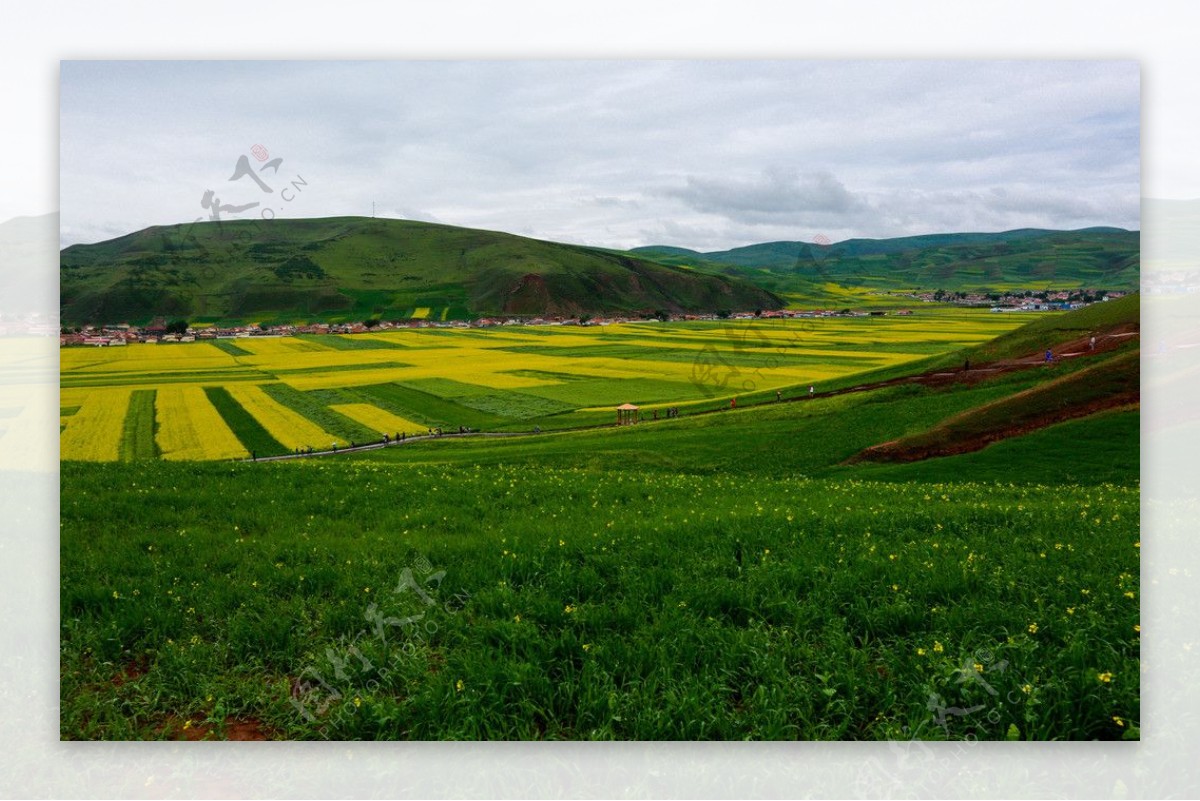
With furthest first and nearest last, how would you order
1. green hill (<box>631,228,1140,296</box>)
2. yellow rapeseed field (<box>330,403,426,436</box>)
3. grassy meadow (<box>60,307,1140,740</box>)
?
yellow rapeseed field (<box>330,403,426,436</box>) < green hill (<box>631,228,1140,296</box>) < grassy meadow (<box>60,307,1140,740</box>)

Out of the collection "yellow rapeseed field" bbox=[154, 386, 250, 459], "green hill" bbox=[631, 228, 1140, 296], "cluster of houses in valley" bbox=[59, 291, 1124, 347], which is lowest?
"yellow rapeseed field" bbox=[154, 386, 250, 459]

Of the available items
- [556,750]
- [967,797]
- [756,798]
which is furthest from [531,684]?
[967,797]

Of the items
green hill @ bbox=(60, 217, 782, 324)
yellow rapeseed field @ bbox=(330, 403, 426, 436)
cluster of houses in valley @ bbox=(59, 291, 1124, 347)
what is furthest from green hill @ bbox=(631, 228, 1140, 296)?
yellow rapeseed field @ bbox=(330, 403, 426, 436)

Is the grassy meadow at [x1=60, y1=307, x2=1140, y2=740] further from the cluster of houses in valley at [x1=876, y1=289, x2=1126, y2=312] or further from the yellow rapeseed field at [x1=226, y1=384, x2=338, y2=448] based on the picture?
the cluster of houses in valley at [x1=876, y1=289, x2=1126, y2=312]

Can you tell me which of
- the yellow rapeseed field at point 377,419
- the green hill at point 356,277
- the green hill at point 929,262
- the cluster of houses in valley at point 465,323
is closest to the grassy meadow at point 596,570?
the cluster of houses in valley at point 465,323

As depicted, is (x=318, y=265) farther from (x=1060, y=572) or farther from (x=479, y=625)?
(x=1060, y=572)

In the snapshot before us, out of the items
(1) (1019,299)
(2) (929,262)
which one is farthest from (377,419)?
(1) (1019,299)

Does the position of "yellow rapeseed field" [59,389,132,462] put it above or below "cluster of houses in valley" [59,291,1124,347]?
below
